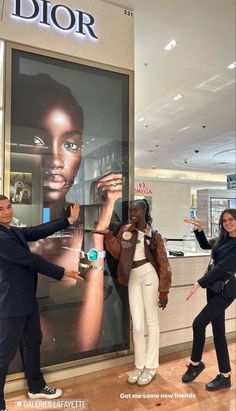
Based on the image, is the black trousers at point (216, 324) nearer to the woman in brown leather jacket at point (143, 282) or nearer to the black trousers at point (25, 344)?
the woman in brown leather jacket at point (143, 282)

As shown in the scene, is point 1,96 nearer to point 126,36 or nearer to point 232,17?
point 126,36

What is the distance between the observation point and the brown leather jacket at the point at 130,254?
8.19 ft

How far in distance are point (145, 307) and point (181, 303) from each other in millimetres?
728

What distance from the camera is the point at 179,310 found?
313 cm

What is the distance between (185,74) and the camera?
4.84m

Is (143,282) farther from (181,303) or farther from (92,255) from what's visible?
(181,303)

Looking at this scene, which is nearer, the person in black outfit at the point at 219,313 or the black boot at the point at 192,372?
the person in black outfit at the point at 219,313

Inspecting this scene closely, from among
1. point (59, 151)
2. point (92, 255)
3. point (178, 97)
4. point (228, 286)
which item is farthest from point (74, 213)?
point (178, 97)

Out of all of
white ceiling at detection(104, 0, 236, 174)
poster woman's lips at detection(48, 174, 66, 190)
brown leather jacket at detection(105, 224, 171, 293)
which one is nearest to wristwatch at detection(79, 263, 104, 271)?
brown leather jacket at detection(105, 224, 171, 293)

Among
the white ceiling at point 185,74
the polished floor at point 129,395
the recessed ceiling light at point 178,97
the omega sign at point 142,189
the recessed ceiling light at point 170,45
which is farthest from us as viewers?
the recessed ceiling light at point 178,97

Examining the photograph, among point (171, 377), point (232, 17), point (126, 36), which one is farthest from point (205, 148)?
point (171, 377)

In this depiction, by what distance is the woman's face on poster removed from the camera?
264cm

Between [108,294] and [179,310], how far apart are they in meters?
0.78

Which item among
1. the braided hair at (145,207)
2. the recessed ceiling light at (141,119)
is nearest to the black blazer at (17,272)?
the braided hair at (145,207)
